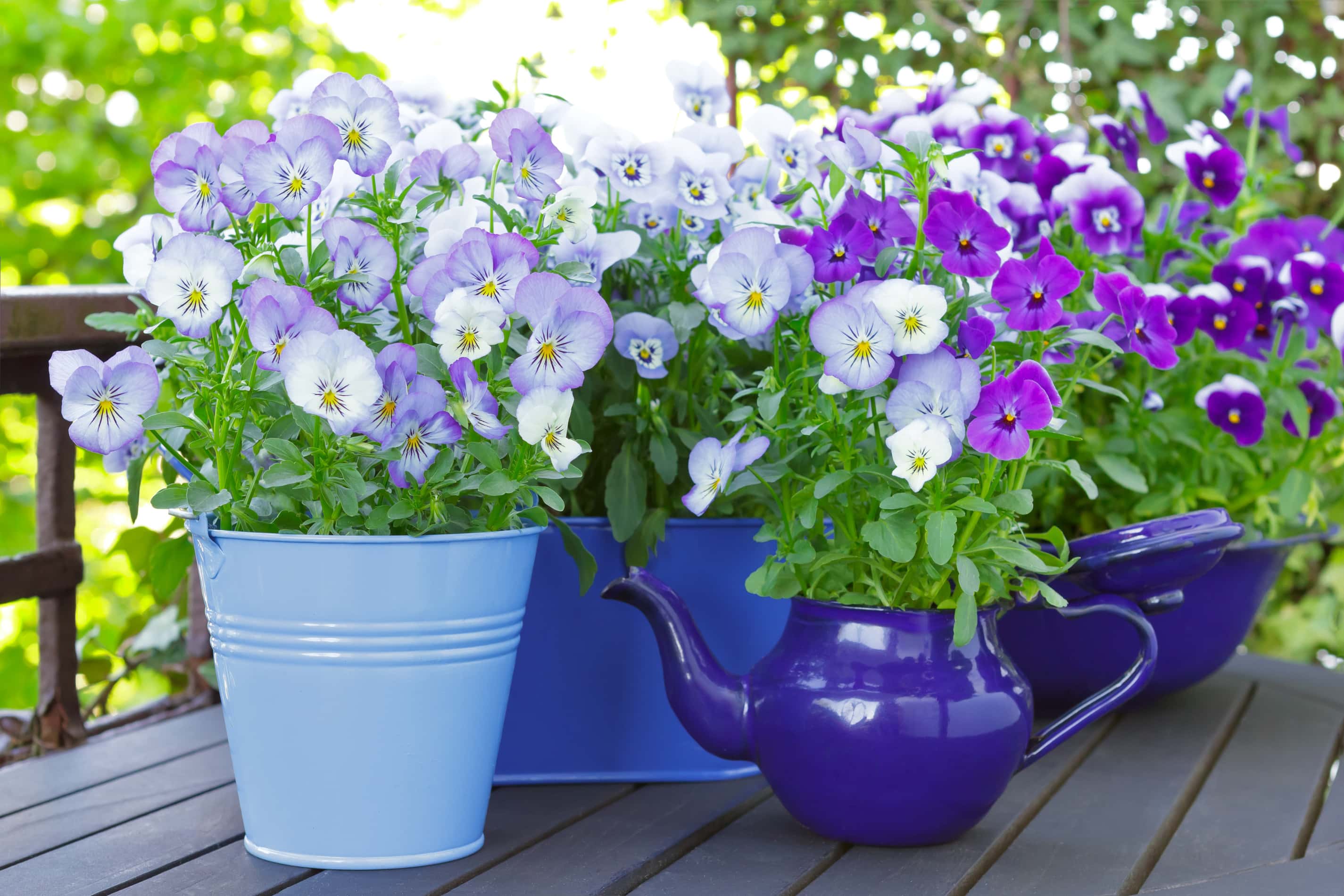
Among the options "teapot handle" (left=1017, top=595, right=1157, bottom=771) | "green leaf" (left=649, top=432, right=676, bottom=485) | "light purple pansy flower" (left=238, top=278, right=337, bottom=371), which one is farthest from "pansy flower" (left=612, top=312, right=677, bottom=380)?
"teapot handle" (left=1017, top=595, right=1157, bottom=771)

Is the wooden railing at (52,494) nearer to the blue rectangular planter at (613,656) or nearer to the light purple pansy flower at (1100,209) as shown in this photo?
the blue rectangular planter at (613,656)

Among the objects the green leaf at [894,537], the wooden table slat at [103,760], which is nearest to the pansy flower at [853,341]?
the green leaf at [894,537]

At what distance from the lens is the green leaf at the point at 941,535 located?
849 mm

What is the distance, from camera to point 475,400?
0.87m

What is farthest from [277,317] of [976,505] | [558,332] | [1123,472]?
[1123,472]

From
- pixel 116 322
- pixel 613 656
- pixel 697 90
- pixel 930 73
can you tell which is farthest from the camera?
pixel 930 73

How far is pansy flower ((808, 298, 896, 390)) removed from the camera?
845mm

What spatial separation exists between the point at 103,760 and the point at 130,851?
30 centimetres

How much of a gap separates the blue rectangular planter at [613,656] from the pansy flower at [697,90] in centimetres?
42

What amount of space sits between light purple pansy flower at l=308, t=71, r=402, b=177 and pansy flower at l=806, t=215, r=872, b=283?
313 mm

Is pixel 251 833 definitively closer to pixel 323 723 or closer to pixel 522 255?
pixel 323 723

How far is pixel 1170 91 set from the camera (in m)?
2.24

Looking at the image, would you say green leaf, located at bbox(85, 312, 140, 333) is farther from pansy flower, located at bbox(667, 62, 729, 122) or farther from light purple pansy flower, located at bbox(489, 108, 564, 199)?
pansy flower, located at bbox(667, 62, 729, 122)

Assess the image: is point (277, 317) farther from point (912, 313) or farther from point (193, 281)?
point (912, 313)
